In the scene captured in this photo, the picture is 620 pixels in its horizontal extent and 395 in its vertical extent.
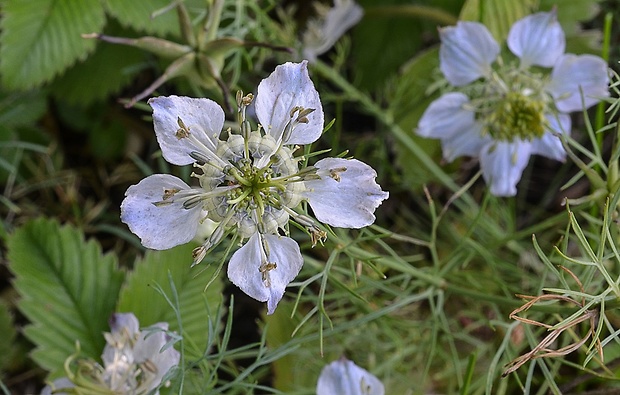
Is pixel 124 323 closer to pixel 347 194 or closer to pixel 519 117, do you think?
pixel 347 194

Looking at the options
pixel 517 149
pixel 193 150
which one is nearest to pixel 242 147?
pixel 193 150

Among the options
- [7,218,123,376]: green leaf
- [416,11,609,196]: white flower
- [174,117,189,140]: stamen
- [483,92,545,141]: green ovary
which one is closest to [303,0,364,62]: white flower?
[416,11,609,196]: white flower

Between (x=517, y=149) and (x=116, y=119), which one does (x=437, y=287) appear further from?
(x=116, y=119)

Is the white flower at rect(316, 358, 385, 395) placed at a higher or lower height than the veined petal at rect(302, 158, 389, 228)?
lower

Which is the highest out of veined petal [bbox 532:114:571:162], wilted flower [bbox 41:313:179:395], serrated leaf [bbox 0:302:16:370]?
veined petal [bbox 532:114:571:162]

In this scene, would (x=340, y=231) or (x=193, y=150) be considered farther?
(x=340, y=231)

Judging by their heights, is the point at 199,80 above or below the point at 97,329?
above

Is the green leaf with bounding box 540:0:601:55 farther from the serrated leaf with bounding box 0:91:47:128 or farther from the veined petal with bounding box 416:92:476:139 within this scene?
the serrated leaf with bounding box 0:91:47:128
